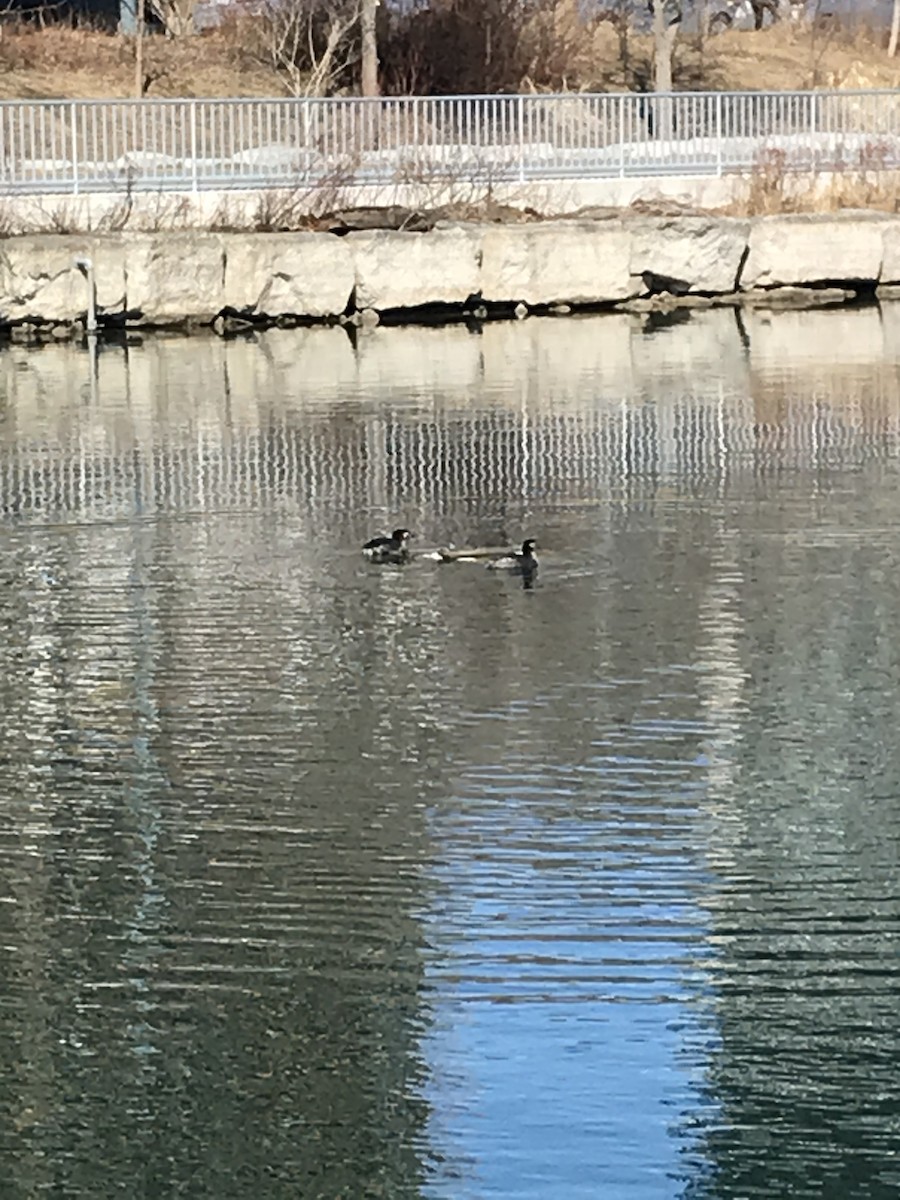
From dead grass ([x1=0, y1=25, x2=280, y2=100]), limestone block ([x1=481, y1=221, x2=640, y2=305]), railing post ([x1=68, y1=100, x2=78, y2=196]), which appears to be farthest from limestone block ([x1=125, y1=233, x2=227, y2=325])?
dead grass ([x1=0, y1=25, x2=280, y2=100])

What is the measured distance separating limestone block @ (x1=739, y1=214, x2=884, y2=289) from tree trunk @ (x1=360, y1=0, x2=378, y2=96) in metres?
10.9

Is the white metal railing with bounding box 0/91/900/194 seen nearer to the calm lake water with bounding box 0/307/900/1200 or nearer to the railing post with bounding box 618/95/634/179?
the railing post with bounding box 618/95/634/179

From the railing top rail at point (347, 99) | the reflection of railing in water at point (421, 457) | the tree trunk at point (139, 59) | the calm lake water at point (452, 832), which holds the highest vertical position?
the tree trunk at point (139, 59)

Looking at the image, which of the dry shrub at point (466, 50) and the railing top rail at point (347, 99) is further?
the dry shrub at point (466, 50)

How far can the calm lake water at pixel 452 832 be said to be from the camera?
6.32 m

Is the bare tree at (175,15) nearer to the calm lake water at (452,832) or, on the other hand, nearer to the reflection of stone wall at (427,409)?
the reflection of stone wall at (427,409)

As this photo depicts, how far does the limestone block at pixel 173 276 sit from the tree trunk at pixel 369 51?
12.3 metres

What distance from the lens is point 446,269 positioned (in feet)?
94.2

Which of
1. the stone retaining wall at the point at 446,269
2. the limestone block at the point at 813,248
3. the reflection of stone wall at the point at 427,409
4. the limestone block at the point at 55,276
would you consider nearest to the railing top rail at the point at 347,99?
the stone retaining wall at the point at 446,269

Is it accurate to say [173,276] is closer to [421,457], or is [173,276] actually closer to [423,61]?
[421,457]

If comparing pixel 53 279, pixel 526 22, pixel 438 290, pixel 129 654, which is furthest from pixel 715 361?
pixel 526 22

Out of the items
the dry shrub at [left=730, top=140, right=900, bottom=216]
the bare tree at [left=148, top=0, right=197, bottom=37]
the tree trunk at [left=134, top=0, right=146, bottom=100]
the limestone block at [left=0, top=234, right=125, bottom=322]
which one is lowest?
the limestone block at [left=0, top=234, right=125, bottom=322]

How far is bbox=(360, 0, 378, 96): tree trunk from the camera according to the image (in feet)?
129

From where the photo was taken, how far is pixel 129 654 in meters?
11.4
